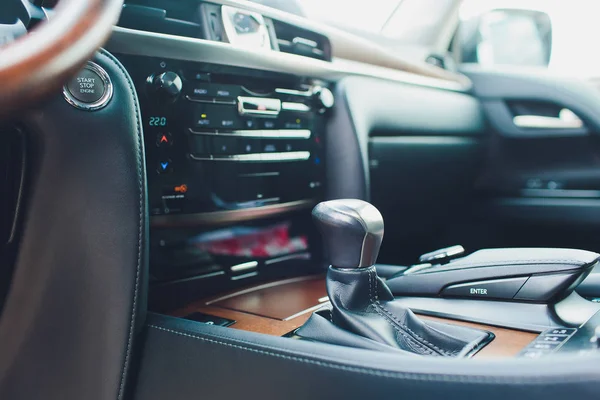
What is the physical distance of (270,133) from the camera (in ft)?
3.38

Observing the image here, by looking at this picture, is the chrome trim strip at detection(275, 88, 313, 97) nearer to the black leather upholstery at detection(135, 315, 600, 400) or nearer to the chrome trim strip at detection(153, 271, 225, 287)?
the chrome trim strip at detection(153, 271, 225, 287)

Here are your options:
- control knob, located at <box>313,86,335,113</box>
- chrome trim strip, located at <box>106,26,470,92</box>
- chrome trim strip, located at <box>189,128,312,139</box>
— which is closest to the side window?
chrome trim strip, located at <box>106,26,470,92</box>

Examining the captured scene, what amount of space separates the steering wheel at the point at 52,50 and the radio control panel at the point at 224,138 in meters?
0.36

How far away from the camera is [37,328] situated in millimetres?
657

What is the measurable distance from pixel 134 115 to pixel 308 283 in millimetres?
563

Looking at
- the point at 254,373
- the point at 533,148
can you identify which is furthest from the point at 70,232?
the point at 533,148

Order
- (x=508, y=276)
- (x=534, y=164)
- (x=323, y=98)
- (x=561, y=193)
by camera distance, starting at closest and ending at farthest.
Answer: (x=508, y=276) < (x=323, y=98) < (x=561, y=193) < (x=534, y=164)

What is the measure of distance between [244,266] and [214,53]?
0.39 metres

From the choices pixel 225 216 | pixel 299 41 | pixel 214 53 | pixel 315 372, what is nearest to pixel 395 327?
pixel 315 372

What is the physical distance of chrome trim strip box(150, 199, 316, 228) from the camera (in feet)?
2.85

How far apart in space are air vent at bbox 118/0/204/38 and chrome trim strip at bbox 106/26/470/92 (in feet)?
0.17

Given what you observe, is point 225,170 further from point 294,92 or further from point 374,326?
point 374,326

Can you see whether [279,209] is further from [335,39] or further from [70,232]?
[335,39]

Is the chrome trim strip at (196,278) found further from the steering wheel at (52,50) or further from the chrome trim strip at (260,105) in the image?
the steering wheel at (52,50)
